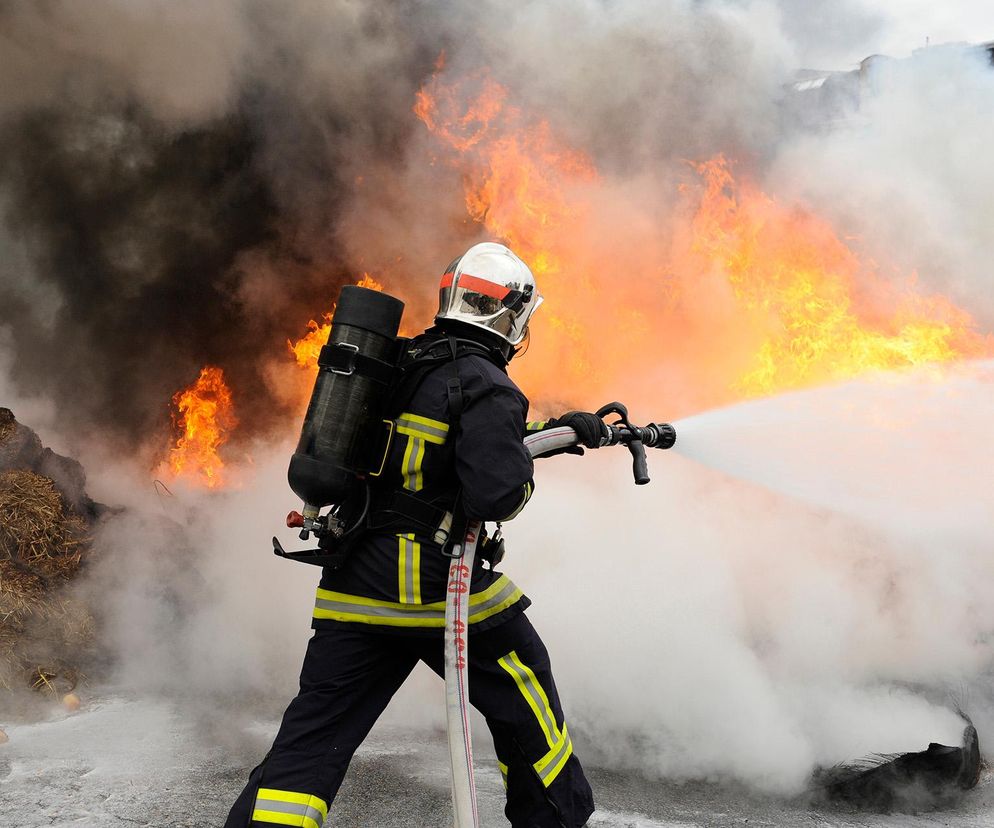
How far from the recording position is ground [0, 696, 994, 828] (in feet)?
9.78

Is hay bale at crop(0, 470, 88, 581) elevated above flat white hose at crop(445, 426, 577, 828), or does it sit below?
above

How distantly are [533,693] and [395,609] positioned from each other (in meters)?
0.44

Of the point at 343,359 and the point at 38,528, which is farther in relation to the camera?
the point at 38,528

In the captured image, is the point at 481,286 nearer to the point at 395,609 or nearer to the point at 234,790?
the point at 395,609

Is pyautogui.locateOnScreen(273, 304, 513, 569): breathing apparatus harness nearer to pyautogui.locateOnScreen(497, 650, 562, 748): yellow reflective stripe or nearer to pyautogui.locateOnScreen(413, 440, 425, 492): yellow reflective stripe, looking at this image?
pyautogui.locateOnScreen(413, 440, 425, 492): yellow reflective stripe

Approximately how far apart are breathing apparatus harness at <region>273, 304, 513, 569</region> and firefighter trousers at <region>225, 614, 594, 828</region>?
0.81 ft

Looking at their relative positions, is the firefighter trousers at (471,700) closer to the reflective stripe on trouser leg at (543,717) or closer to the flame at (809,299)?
the reflective stripe on trouser leg at (543,717)

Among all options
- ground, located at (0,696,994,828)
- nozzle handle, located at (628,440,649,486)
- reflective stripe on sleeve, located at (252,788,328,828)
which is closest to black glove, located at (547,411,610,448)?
nozzle handle, located at (628,440,649,486)

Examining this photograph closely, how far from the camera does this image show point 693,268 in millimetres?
5980

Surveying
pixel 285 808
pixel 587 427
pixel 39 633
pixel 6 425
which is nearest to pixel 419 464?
pixel 587 427

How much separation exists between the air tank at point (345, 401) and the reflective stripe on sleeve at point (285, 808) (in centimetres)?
71

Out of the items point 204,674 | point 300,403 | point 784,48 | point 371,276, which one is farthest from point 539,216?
point 204,674

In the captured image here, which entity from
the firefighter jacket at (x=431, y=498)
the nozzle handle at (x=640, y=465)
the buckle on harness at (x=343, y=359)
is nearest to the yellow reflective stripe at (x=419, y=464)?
the firefighter jacket at (x=431, y=498)

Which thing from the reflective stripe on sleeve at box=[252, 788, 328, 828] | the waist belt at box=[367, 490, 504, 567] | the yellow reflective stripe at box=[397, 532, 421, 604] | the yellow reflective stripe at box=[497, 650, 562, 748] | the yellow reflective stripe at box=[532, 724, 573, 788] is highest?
the waist belt at box=[367, 490, 504, 567]
